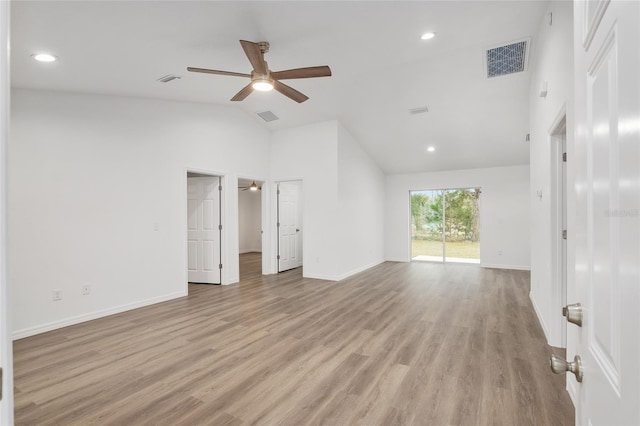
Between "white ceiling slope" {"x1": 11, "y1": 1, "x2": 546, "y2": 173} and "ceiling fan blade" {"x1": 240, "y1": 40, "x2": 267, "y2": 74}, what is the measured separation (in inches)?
14.3

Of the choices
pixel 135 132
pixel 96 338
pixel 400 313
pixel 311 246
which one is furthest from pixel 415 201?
pixel 96 338

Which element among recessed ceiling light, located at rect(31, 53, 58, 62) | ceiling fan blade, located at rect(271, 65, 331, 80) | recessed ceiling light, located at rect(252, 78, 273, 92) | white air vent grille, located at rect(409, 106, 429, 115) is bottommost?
recessed ceiling light, located at rect(252, 78, 273, 92)

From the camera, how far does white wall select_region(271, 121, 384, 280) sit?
20.0 feet

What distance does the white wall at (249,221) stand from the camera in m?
10.8

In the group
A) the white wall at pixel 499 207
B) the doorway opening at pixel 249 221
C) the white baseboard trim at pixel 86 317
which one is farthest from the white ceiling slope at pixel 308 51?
the doorway opening at pixel 249 221

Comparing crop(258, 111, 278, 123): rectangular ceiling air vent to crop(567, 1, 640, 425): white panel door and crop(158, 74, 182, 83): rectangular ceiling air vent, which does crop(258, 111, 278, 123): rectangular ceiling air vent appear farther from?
crop(567, 1, 640, 425): white panel door

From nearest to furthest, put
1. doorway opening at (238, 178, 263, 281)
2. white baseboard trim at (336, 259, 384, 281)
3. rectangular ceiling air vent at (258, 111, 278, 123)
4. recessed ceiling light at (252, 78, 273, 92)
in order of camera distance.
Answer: recessed ceiling light at (252, 78, 273, 92), rectangular ceiling air vent at (258, 111, 278, 123), white baseboard trim at (336, 259, 384, 281), doorway opening at (238, 178, 263, 281)

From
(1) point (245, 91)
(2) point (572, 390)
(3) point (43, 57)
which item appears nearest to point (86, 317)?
(3) point (43, 57)

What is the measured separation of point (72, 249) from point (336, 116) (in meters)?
4.70

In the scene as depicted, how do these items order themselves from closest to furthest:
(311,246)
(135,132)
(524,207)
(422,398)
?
(422,398) < (135,132) < (311,246) < (524,207)

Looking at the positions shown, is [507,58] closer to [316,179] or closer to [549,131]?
[549,131]

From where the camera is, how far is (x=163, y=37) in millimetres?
2926

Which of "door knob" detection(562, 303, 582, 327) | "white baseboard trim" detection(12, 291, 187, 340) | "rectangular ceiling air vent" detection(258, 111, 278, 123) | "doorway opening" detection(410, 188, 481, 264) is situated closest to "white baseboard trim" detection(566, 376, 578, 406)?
"door knob" detection(562, 303, 582, 327)

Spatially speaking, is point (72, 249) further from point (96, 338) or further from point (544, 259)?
point (544, 259)
